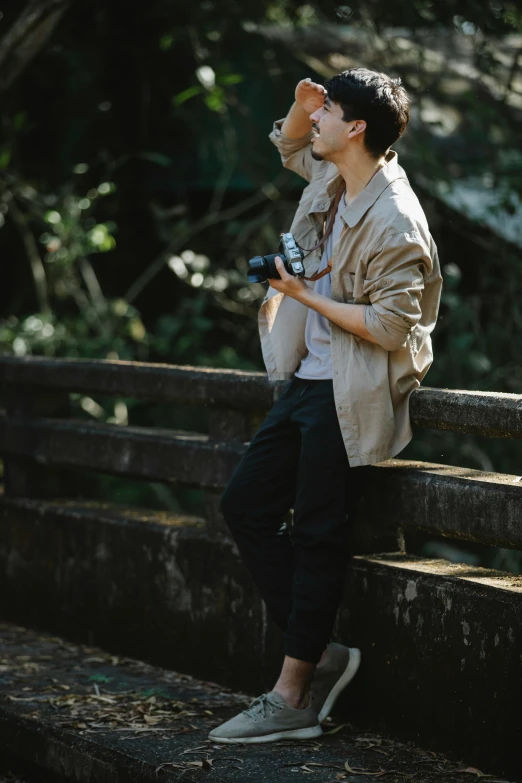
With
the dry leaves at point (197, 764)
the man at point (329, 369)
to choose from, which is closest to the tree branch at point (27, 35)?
the man at point (329, 369)

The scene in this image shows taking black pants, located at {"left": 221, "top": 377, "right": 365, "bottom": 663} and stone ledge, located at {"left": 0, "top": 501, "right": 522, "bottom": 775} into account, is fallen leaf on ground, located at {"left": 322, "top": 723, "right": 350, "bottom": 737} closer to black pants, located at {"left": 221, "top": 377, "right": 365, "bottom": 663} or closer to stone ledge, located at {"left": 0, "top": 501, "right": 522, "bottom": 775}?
stone ledge, located at {"left": 0, "top": 501, "right": 522, "bottom": 775}

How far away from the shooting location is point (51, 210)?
864cm

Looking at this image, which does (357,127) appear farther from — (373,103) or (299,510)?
(299,510)

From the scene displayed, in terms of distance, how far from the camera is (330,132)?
154 inches

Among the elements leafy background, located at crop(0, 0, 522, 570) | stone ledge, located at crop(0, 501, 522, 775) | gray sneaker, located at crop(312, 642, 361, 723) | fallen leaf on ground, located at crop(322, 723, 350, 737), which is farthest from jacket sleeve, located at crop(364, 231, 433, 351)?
leafy background, located at crop(0, 0, 522, 570)

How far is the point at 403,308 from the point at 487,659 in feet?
3.75

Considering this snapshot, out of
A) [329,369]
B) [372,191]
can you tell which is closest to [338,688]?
[329,369]

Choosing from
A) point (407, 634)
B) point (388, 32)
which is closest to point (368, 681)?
point (407, 634)

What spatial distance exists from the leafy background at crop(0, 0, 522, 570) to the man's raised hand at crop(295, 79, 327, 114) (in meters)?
3.47

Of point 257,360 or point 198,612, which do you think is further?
point 257,360

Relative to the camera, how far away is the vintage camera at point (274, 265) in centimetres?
392

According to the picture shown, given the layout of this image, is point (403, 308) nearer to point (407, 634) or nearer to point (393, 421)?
point (393, 421)

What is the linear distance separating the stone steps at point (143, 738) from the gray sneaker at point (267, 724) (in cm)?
3

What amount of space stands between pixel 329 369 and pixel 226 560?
114 centimetres
